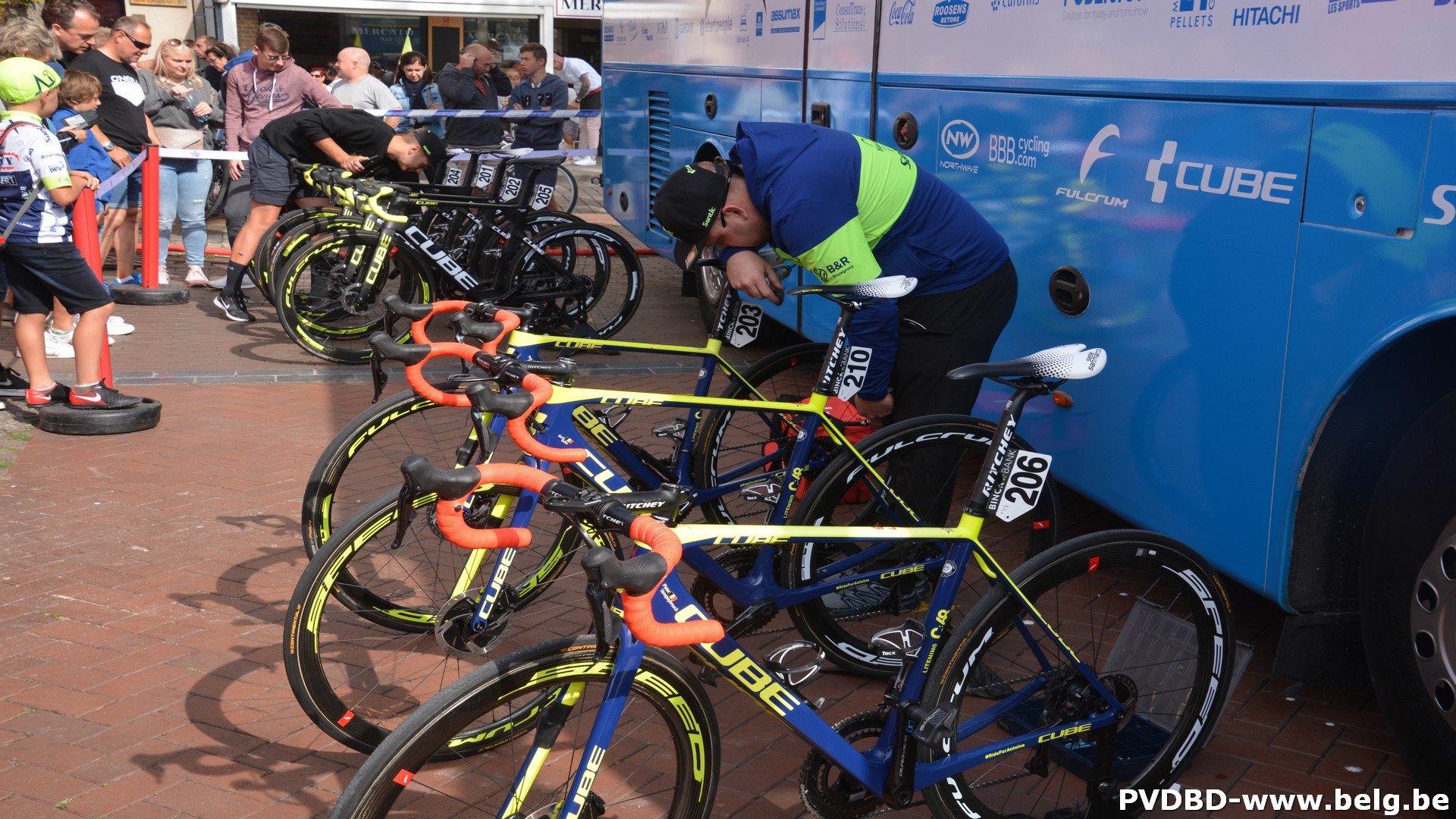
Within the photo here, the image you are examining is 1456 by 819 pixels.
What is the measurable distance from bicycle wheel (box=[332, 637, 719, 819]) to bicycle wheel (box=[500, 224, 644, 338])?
→ 6169 mm

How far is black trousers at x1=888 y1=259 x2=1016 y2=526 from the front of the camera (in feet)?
13.9

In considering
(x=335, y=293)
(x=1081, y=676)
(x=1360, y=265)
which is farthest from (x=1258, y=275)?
(x=335, y=293)

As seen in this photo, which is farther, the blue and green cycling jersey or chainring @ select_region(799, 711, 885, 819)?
the blue and green cycling jersey

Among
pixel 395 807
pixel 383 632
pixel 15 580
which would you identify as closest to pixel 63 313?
pixel 15 580

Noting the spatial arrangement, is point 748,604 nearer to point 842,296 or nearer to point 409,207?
point 842,296

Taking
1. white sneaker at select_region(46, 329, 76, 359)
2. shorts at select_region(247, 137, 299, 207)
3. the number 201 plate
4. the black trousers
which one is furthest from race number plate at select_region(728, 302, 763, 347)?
shorts at select_region(247, 137, 299, 207)

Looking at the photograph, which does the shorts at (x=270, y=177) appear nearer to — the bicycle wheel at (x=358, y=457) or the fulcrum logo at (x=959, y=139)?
the bicycle wheel at (x=358, y=457)

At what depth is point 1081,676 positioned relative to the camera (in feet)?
10.2

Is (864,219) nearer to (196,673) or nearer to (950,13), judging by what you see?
(950,13)

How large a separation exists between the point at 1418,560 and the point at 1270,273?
0.87 m

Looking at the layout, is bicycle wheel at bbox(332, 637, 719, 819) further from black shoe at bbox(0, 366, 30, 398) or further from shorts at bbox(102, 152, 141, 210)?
shorts at bbox(102, 152, 141, 210)

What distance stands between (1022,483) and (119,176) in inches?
332

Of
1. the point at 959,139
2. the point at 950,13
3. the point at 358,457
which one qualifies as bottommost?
the point at 358,457

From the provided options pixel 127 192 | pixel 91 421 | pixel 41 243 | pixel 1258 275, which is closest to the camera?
pixel 1258 275
